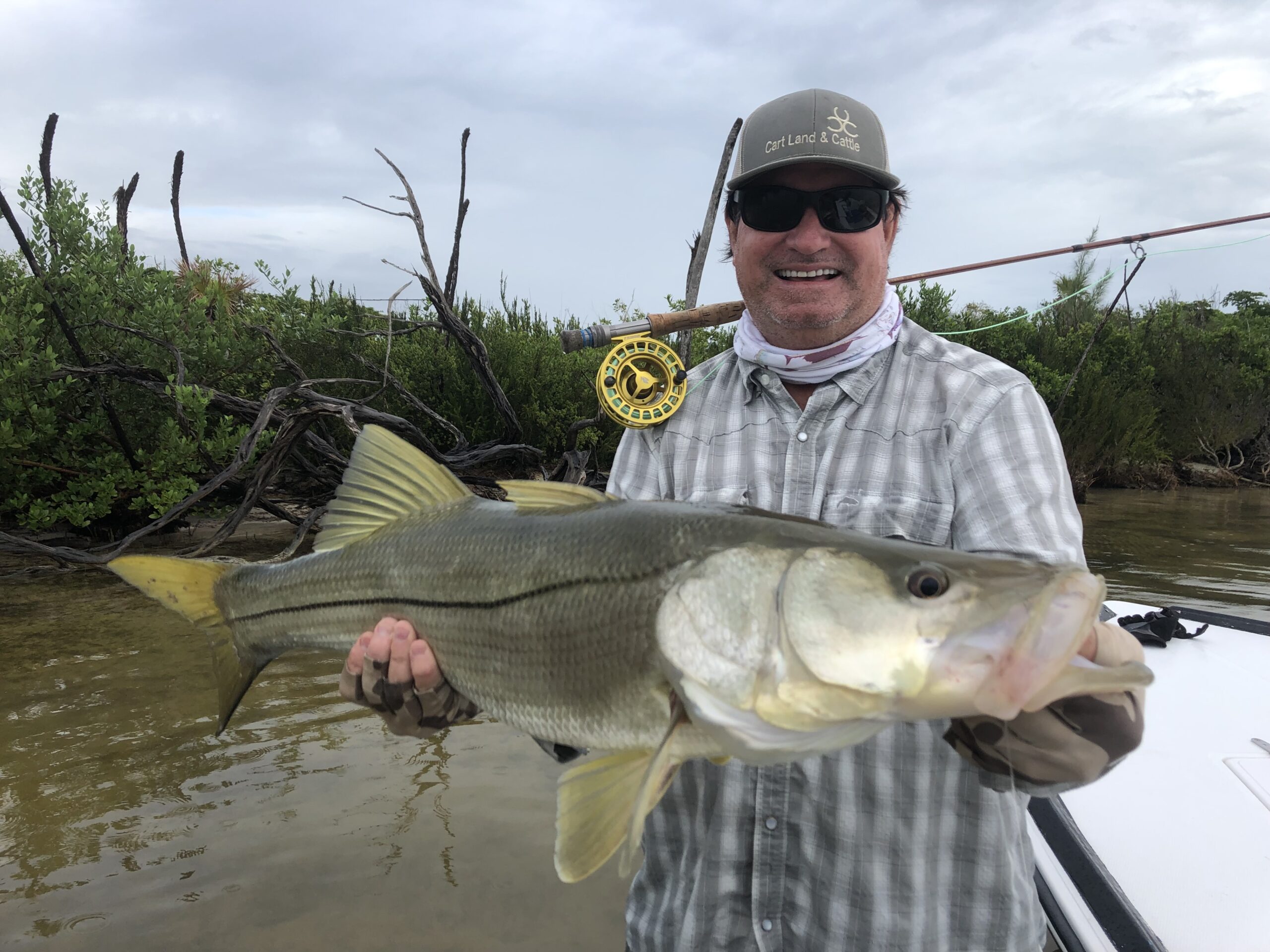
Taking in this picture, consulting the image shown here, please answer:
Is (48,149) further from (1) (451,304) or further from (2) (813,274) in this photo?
(2) (813,274)

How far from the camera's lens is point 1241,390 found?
60.8 feet

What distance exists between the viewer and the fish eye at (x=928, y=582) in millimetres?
1262

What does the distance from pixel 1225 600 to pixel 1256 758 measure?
591 cm

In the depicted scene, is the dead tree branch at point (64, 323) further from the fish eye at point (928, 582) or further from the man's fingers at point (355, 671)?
the fish eye at point (928, 582)

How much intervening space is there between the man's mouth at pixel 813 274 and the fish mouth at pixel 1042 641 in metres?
1.29

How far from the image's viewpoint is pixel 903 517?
1.93 metres

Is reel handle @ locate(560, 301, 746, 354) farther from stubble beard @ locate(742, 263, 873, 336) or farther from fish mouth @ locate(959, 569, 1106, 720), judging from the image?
fish mouth @ locate(959, 569, 1106, 720)

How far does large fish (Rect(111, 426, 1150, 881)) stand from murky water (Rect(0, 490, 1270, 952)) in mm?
1544

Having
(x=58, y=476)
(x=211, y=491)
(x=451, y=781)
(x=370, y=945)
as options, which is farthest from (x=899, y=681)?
(x=58, y=476)

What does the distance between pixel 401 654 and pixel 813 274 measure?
1578 millimetres

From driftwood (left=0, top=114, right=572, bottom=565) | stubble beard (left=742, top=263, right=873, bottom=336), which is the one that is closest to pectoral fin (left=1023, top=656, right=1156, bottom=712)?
stubble beard (left=742, top=263, right=873, bottom=336)

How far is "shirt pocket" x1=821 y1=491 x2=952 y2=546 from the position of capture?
191 centimetres

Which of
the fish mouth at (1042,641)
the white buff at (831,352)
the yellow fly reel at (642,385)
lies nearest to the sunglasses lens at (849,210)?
the white buff at (831,352)

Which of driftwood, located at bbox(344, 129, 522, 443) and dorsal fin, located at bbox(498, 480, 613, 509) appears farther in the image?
driftwood, located at bbox(344, 129, 522, 443)
